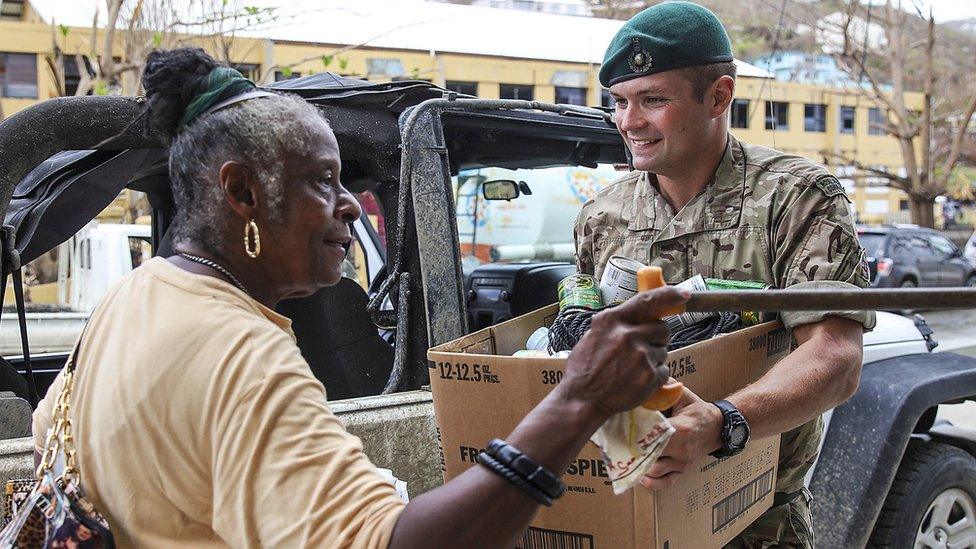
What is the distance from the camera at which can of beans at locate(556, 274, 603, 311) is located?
2074 mm

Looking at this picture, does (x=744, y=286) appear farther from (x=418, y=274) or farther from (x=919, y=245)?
(x=919, y=245)

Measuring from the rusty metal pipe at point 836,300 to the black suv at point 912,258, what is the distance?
1706 centimetres

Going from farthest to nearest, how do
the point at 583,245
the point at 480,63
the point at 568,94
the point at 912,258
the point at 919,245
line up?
the point at 568,94 < the point at 480,63 < the point at 919,245 < the point at 912,258 < the point at 583,245

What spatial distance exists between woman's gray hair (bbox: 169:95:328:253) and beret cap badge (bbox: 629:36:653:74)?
3.20 ft

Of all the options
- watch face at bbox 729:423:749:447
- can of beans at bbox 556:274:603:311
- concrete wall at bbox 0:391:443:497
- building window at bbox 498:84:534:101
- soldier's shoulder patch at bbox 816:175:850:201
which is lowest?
concrete wall at bbox 0:391:443:497

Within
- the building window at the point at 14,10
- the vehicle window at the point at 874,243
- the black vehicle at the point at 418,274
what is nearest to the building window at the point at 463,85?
the vehicle window at the point at 874,243

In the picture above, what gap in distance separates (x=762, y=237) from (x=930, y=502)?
212 centimetres

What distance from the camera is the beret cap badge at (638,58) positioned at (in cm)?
221

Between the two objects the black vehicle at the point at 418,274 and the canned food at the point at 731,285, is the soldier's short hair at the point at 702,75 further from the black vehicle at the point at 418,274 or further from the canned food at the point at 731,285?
the black vehicle at the point at 418,274

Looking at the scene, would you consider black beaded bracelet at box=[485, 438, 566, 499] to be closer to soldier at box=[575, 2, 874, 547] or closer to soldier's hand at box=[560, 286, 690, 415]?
soldier's hand at box=[560, 286, 690, 415]

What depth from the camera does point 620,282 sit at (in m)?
2.09

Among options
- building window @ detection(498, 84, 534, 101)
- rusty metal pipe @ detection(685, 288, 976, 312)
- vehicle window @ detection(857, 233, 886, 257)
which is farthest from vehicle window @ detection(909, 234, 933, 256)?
rusty metal pipe @ detection(685, 288, 976, 312)

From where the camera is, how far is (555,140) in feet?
12.0

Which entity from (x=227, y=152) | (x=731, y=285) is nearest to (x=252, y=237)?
(x=227, y=152)
